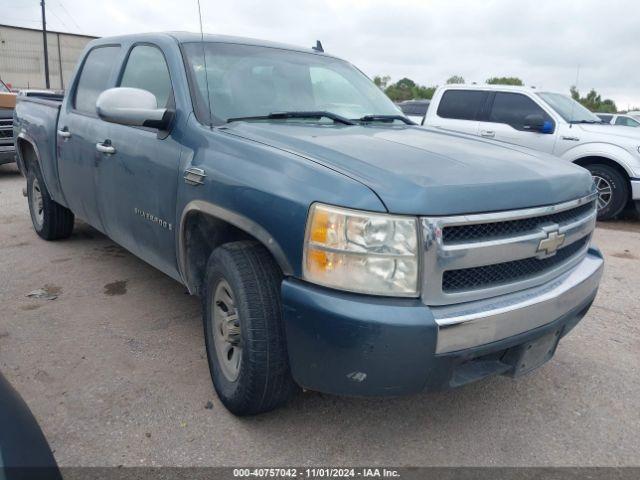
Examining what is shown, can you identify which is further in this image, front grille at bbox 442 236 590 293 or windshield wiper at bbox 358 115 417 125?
windshield wiper at bbox 358 115 417 125

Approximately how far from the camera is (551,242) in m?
2.39

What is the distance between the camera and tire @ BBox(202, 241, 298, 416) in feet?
7.62

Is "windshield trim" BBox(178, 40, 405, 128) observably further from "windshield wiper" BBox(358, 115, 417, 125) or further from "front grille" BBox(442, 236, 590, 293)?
"front grille" BBox(442, 236, 590, 293)

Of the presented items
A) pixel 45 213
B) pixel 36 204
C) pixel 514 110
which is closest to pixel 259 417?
pixel 45 213

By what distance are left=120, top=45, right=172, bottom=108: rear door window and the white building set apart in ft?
87.6

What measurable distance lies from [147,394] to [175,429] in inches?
13.9

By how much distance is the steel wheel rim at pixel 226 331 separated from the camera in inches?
102

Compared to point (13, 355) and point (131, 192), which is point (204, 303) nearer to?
point (131, 192)

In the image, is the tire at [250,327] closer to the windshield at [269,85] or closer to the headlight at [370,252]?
the headlight at [370,252]

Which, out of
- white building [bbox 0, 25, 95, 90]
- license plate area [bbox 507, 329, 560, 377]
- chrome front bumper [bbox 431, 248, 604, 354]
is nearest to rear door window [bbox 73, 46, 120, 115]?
chrome front bumper [bbox 431, 248, 604, 354]

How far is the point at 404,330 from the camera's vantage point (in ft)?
6.54

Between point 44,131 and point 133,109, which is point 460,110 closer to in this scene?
point 44,131

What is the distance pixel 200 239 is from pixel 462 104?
6.80 meters

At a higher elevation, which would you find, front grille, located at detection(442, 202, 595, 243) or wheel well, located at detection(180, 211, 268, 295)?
front grille, located at detection(442, 202, 595, 243)
